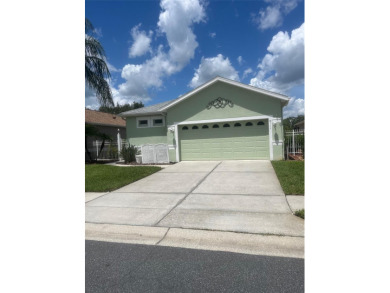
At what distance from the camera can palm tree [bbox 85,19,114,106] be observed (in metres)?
11.7

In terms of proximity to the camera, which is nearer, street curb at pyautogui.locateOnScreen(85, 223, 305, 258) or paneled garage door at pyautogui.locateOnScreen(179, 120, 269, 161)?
street curb at pyautogui.locateOnScreen(85, 223, 305, 258)

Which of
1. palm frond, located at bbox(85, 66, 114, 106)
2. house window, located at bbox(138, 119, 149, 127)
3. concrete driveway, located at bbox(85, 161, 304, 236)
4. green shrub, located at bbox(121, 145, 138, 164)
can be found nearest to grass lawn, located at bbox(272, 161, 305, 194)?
concrete driveway, located at bbox(85, 161, 304, 236)

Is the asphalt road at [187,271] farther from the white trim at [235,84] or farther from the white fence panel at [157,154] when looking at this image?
the white trim at [235,84]

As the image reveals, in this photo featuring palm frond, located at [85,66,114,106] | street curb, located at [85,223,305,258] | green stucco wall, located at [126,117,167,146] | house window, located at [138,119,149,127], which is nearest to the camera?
street curb, located at [85,223,305,258]

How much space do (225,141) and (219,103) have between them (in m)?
2.03

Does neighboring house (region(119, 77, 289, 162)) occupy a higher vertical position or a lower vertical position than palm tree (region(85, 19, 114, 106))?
lower

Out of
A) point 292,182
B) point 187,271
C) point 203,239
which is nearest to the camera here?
point 187,271

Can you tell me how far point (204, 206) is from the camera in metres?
4.58

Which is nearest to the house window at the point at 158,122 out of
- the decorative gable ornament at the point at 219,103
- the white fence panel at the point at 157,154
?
the white fence panel at the point at 157,154

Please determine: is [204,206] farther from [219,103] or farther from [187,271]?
[219,103]

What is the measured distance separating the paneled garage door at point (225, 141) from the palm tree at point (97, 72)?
187 inches

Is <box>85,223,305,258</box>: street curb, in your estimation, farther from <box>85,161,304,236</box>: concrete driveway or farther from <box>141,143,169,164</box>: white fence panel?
<box>141,143,169,164</box>: white fence panel

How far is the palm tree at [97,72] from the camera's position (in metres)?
11.7

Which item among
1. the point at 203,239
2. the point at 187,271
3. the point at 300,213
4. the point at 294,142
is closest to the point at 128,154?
the point at 294,142
